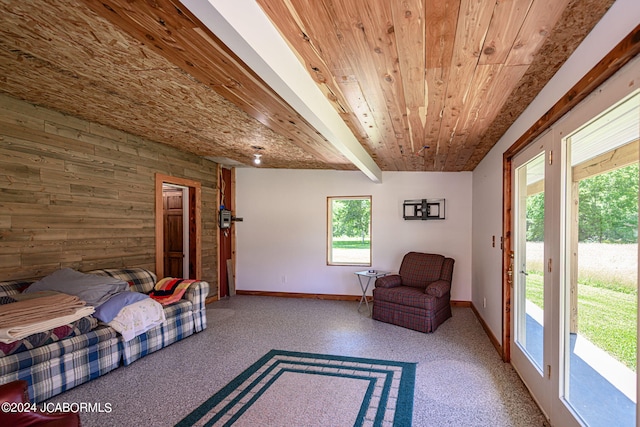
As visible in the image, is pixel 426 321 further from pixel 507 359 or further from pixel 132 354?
pixel 132 354

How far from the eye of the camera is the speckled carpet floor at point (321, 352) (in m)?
2.36

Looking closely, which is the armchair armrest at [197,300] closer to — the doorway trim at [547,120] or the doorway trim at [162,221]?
the doorway trim at [162,221]

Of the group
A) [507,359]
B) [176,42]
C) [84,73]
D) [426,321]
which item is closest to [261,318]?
[426,321]

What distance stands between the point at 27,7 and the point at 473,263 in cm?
548

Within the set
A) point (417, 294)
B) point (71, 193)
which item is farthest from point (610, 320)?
point (71, 193)

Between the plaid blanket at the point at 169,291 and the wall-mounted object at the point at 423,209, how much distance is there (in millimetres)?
3481

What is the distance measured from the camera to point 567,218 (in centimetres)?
195

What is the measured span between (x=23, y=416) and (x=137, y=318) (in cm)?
176

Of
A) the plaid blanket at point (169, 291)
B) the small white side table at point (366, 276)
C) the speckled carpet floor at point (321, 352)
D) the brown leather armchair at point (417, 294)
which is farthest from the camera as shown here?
the small white side table at point (366, 276)

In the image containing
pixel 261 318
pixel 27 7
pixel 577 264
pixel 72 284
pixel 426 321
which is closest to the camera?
pixel 27 7

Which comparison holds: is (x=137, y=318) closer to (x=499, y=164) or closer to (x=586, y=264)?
(x=586, y=264)

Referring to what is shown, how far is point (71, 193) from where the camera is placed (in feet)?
11.1

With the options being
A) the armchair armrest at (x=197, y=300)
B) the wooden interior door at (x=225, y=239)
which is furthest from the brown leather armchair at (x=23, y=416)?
the wooden interior door at (x=225, y=239)

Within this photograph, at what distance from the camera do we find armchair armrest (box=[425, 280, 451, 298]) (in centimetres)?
423
